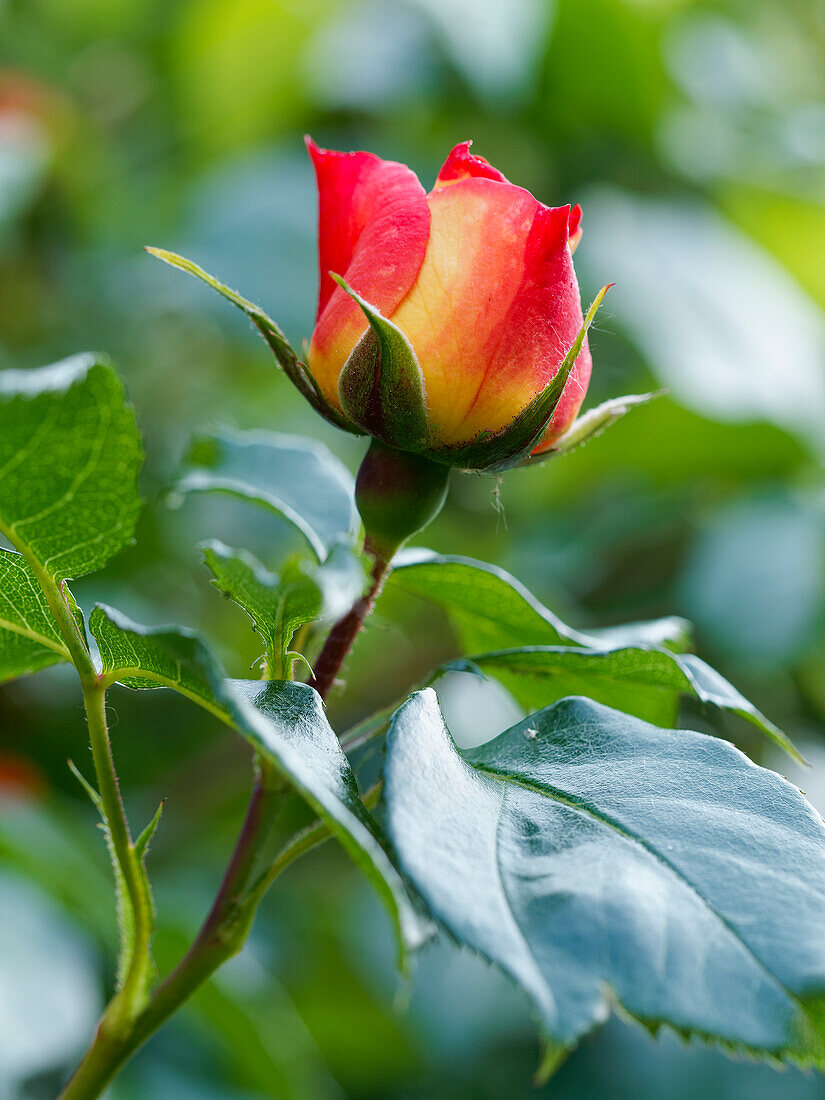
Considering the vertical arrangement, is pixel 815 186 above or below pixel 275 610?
below

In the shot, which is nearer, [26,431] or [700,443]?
[26,431]

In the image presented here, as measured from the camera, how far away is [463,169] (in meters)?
0.40

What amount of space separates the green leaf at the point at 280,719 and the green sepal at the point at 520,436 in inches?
4.1

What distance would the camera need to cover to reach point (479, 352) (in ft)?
1.22

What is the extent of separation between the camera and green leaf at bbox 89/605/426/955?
273 mm

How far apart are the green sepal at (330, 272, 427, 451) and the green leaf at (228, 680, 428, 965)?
10 cm

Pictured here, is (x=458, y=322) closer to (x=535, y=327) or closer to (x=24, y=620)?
(x=535, y=327)

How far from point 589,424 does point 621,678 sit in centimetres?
11

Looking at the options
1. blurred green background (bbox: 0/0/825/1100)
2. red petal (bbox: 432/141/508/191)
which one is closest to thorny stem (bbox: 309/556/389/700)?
red petal (bbox: 432/141/508/191)

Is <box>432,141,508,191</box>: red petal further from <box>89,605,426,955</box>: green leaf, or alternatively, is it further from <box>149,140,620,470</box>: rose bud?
<box>89,605,426,955</box>: green leaf

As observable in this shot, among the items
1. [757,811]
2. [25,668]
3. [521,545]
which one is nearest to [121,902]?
[25,668]

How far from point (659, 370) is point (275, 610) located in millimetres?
1090

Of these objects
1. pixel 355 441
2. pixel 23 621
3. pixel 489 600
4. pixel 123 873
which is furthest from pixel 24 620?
pixel 355 441

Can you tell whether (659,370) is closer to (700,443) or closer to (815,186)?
(700,443)
